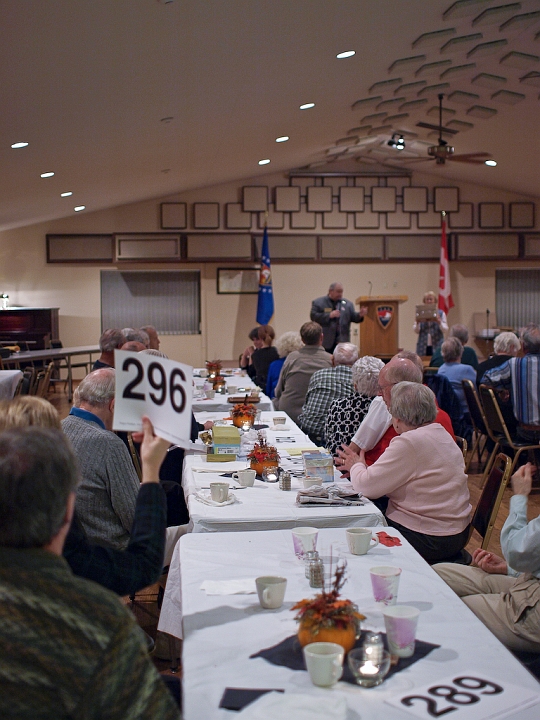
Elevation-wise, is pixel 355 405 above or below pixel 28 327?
below

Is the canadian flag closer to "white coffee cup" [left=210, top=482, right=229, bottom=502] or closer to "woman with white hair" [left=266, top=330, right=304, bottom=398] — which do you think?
"woman with white hair" [left=266, top=330, right=304, bottom=398]

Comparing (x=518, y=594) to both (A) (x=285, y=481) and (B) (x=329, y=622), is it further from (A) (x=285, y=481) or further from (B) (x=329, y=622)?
(A) (x=285, y=481)

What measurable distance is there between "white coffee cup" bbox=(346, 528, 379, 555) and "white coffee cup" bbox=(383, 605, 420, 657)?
65cm

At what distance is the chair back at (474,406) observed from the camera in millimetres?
6762

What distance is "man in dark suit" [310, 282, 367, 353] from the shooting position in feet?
38.4

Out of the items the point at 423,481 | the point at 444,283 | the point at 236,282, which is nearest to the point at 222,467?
the point at 423,481

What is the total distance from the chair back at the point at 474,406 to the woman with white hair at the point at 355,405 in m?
2.77

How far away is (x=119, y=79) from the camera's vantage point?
6.30m

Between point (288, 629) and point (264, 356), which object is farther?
point (264, 356)

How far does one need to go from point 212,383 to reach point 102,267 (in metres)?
8.19

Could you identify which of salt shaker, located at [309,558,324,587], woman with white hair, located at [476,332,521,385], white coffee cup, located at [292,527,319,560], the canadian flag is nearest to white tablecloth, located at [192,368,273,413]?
woman with white hair, located at [476,332,521,385]

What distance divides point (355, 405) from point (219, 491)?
4.51 ft

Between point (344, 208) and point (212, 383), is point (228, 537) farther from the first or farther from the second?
point (344, 208)

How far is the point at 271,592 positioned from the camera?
6.49ft
